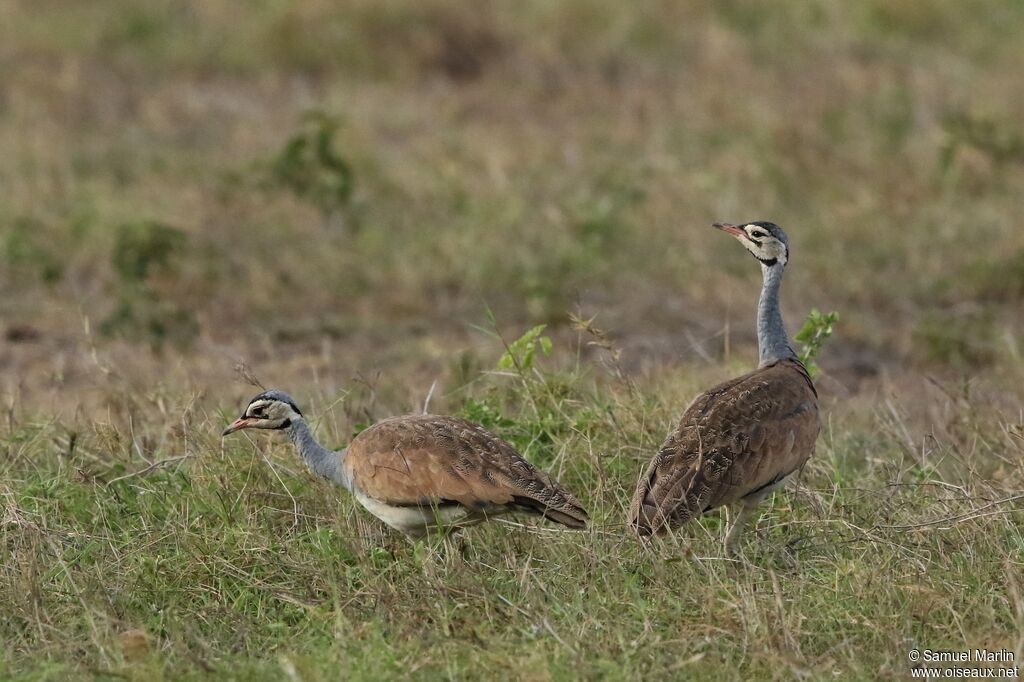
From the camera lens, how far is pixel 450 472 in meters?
5.47

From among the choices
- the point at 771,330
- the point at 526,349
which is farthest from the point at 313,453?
the point at 771,330

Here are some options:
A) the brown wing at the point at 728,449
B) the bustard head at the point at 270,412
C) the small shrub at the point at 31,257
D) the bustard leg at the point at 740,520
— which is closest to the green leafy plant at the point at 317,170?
the small shrub at the point at 31,257

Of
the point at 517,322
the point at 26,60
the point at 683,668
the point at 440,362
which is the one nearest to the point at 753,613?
the point at 683,668

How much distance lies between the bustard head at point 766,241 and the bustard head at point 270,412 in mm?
1712

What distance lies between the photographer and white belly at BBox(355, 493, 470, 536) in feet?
18.2

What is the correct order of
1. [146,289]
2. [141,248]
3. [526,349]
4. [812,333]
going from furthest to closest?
[141,248]
[146,289]
[812,333]
[526,349]

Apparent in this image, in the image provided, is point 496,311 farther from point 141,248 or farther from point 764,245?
point 764,245

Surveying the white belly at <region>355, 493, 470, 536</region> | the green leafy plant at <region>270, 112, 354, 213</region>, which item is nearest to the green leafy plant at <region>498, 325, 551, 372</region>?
the white belly at <region>355, 493, 470, 536</region>

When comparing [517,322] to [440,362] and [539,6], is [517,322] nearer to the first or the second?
[440,362]

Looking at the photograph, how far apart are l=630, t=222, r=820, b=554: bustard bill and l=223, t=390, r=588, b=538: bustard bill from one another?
28 cm

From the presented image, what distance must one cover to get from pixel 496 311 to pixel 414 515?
4154 millimetres

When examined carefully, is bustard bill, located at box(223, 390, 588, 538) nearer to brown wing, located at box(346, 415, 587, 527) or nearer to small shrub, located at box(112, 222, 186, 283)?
brown wing, located at box(346, 415, 587, 527)

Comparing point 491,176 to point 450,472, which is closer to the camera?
point 450,472

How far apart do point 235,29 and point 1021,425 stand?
10.2 m
